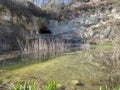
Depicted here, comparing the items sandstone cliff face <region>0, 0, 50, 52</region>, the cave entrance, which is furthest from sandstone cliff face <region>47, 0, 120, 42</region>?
sandstone cliff face <region>0, 0, 50, 52</region>

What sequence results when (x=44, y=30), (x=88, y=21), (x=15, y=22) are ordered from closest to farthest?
1. (x=15, y=22)
2. (x=44, y=30)
3. (x=88, y=21)

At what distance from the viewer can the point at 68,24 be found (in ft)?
89.6

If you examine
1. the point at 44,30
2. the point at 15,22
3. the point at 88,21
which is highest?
the point at 88,21

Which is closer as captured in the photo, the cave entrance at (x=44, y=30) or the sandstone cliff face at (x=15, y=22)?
the sandstone cliff face at (x=15, y=22)

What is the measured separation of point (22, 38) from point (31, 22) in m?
4.87

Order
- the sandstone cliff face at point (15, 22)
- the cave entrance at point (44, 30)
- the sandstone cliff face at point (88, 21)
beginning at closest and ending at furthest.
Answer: the sandstone cliff face at point (15, 22)
the sandstone cliff face at point (88, 21)
the cave entrance at point (44, 30)

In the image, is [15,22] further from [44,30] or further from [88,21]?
[88,21]

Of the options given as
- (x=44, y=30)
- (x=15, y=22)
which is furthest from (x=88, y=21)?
(x=15, y=22)

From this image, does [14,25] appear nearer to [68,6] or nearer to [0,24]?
[0,24]

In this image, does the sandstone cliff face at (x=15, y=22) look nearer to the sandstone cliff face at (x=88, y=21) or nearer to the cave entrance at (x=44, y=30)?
the cave entrance at (x=44, y=30)

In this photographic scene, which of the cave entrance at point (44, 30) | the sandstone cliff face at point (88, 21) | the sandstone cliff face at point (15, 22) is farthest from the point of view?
the cave entrance at point (44, 30)

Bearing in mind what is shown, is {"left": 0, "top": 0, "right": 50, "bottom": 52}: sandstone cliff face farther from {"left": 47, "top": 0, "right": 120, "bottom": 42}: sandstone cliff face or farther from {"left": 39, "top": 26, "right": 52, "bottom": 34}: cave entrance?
{"left": 47, "top": 0, "right": 120, "bottom": 42}: sandstone cliff face

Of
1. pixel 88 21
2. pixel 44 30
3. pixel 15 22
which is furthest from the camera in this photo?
pixel 88 21

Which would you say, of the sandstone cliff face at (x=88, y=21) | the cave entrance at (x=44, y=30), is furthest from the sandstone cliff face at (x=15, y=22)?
the sandstone cliff face at (x=88, y=21)
